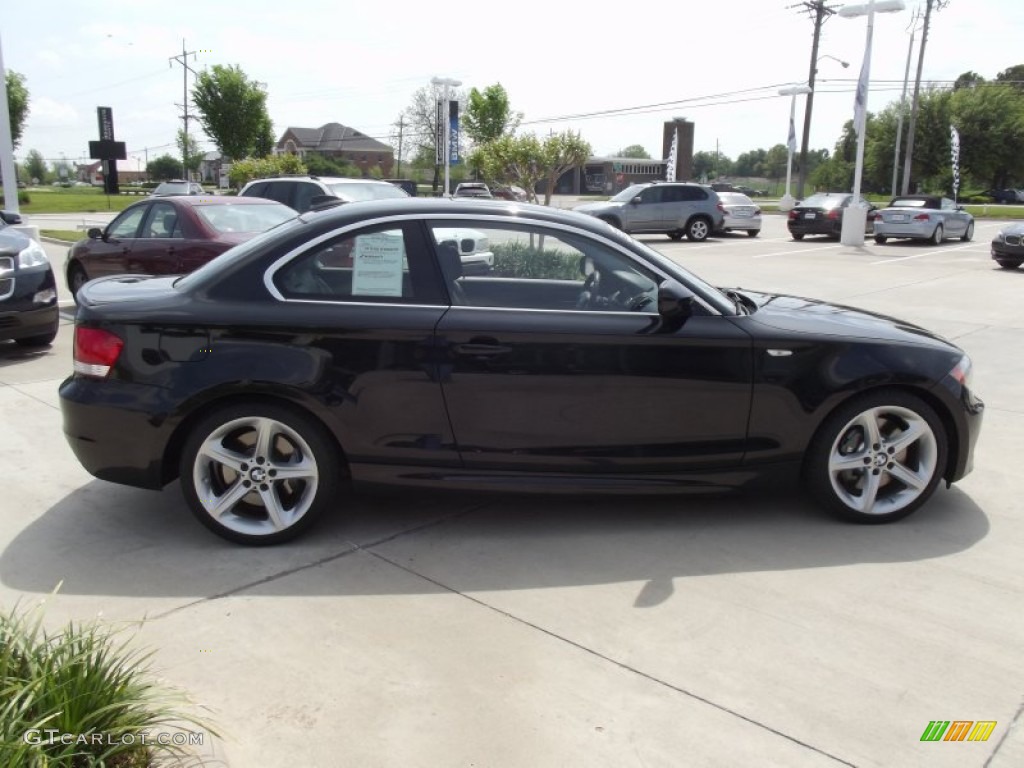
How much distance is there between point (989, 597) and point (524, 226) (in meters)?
2.67

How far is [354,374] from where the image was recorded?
3863 millimetres

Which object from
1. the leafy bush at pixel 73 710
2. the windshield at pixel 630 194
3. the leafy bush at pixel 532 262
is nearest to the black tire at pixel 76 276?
the leafy bush at pixel 532 262

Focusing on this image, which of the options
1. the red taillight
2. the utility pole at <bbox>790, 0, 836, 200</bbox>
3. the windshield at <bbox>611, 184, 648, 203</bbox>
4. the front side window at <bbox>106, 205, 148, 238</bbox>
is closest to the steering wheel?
the red taillight

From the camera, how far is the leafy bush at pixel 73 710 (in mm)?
2098

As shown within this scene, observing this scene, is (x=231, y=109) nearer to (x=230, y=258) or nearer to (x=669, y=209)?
(x=669, y=209)

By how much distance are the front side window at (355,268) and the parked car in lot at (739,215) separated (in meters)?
23.4

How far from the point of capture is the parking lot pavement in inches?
105

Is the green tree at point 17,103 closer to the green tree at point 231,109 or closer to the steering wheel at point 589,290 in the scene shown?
the green tree at point 231,109

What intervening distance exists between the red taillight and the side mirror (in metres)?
2.53

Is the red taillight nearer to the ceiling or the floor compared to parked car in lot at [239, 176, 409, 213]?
nearer to the floor

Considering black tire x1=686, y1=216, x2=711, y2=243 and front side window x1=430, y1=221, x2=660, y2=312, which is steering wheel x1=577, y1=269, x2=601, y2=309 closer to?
front side window x1=430, y1=221, x2=660, y2=312

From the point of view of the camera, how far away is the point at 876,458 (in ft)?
13.9

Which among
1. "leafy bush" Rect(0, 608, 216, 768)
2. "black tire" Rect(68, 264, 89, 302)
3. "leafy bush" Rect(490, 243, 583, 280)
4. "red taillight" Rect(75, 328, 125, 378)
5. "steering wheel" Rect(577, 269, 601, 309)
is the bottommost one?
"leafy bush" Rect(0, 608, 216, 768)

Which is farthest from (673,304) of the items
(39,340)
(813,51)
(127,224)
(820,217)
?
(813,51)
